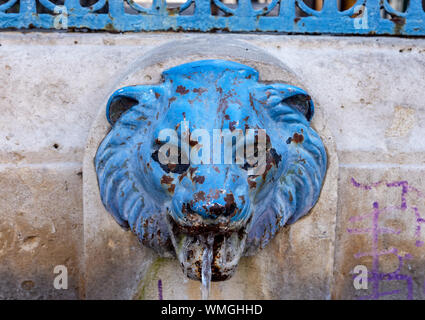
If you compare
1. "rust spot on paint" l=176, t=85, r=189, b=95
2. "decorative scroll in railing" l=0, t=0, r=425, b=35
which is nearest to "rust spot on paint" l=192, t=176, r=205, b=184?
"rust spot on paint" l=176, t=85, r=189, b=95

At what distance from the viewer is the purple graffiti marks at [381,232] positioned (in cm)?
175

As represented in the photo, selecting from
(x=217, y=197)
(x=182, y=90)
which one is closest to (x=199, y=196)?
(x=217, y=197)

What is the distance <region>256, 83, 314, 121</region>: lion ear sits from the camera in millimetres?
1431

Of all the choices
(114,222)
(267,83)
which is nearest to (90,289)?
(114,222)

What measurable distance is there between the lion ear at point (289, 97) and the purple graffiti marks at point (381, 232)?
394mm

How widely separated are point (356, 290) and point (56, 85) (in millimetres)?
1362

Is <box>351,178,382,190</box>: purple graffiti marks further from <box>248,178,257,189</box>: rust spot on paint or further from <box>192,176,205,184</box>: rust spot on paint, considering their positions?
<box>192,176,205,184</box>: rust spot on paint

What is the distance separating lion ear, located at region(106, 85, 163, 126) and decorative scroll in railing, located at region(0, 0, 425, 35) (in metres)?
0.38

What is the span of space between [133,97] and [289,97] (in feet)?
1.60

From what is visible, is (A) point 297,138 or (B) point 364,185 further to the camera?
(B) point 364,185

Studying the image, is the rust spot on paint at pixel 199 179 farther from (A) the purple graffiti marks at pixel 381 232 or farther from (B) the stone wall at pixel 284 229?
(A) the purple graffiti marks at pixel 381 232

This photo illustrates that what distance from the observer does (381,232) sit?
177 centimetres

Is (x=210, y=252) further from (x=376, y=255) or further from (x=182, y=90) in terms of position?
(x=376, y=255)
